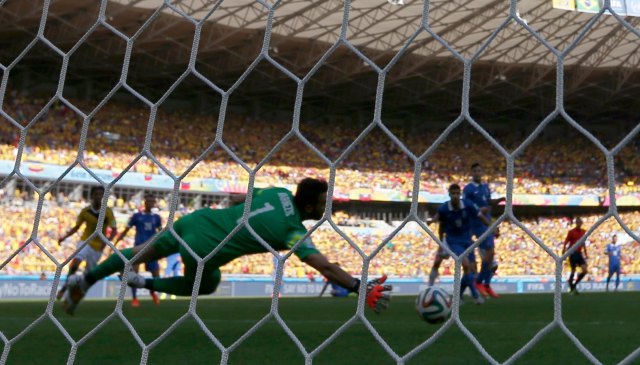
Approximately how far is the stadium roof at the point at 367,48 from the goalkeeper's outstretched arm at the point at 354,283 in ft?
55.7

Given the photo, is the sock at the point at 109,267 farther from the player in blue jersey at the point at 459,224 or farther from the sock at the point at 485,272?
the sock at the point at 485,272

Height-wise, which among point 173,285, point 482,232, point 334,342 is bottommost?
point 334,342

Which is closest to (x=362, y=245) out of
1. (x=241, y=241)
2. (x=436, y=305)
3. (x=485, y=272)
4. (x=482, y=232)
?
(x=485, y=272)

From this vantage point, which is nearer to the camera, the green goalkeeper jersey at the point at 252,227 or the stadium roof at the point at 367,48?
the green goalkeeper jersey at the point at 252,227

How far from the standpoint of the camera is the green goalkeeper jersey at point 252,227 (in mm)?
3877

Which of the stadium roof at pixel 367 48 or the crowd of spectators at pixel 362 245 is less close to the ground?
the stadium roof at pixel 367 48

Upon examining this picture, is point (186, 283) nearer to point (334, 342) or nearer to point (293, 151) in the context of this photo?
point (334, 342)

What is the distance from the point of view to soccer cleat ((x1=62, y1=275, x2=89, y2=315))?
15.9ft

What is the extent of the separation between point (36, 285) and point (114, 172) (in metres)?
6.34

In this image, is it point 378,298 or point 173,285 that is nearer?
point 378,298

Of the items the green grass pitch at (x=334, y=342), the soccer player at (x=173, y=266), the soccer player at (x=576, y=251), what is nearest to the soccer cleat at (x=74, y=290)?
the green grass pitch at (x=334, y=342)

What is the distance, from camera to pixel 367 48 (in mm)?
24594

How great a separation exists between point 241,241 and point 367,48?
20885mm

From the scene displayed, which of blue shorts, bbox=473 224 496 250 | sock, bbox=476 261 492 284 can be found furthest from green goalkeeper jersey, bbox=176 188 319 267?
sock, bbox=476 261 492 284
